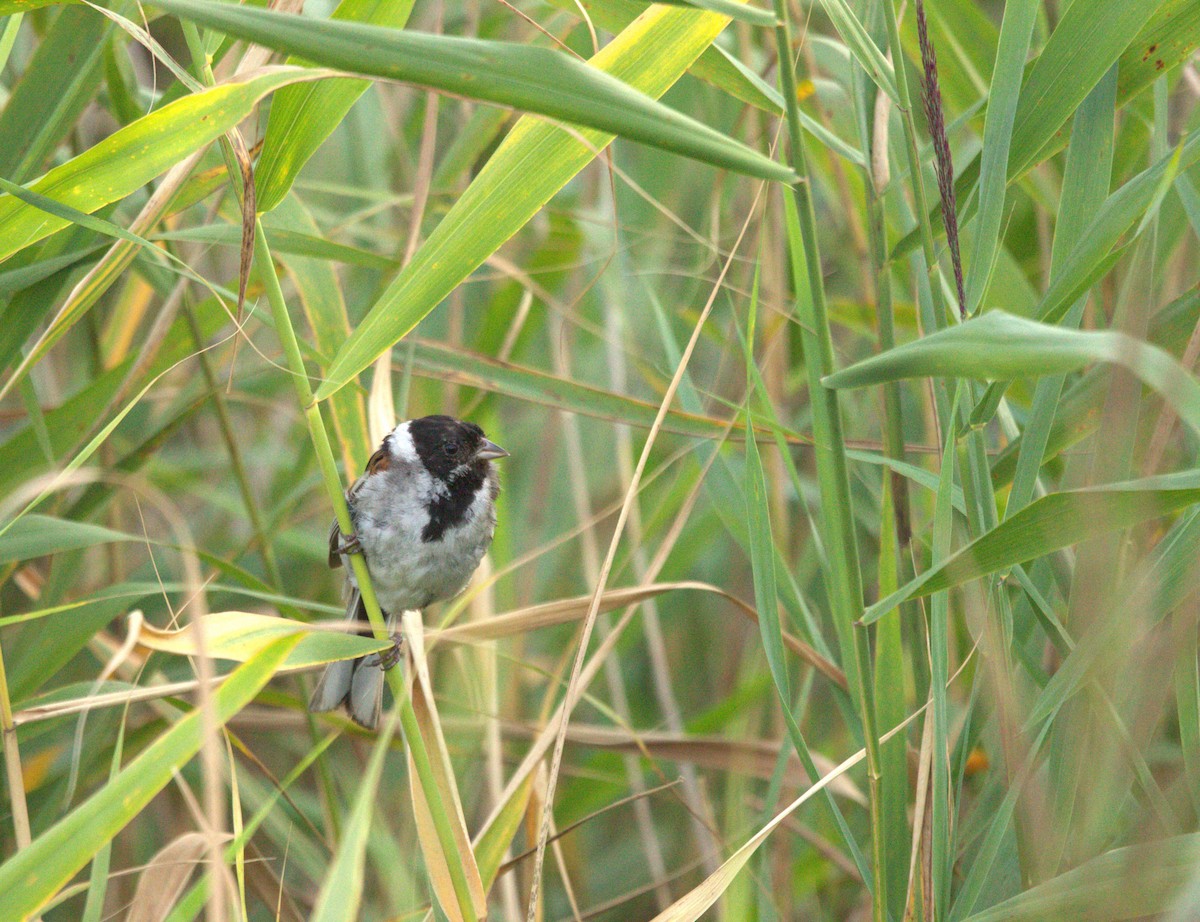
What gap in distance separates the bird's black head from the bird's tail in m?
0.45

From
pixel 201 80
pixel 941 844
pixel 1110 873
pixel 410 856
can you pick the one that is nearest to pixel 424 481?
pixel 410 856

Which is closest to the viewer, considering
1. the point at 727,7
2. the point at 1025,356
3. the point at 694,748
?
the point at 1025,356

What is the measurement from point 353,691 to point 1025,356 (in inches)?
67.8

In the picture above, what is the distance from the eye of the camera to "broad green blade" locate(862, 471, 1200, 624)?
1.10 metres

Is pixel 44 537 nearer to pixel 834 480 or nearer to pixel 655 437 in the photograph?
pixel 655 437

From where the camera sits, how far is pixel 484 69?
112cm

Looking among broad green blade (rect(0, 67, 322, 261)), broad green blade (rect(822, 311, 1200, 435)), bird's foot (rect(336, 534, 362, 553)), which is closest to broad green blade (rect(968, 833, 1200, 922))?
broad green blade (rect(822, 311, 1200, 435))

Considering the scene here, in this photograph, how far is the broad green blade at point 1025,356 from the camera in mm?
946

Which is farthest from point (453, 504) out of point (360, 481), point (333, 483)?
point (333, 483)

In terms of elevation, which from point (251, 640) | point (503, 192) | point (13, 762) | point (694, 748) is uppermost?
point (503, 192)

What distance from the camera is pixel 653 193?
3350 millimetres

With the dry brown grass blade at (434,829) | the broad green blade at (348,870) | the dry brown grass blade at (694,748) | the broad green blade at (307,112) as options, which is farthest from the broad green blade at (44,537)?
the dry brown grass blade at (694,748)

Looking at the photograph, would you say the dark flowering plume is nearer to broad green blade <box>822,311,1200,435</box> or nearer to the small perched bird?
broad green blade <box>822,311,1200,435</box>

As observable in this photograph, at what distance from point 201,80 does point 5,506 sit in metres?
0.62
